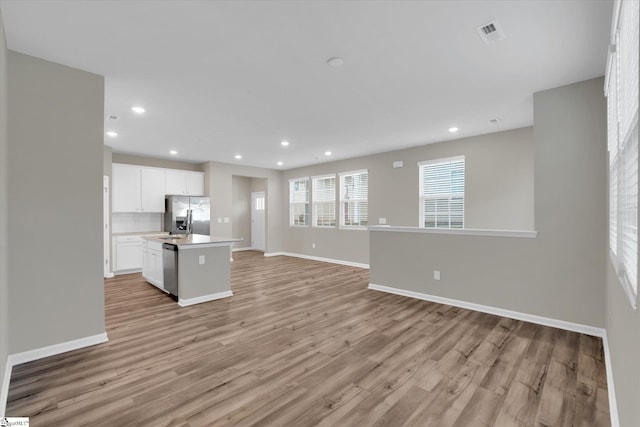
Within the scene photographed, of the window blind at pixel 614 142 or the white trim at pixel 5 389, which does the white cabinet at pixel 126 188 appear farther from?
the window blind at pixel 614 142

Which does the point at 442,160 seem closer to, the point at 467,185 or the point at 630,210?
the point at 467,185

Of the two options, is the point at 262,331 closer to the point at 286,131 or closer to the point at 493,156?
the point at 286,131

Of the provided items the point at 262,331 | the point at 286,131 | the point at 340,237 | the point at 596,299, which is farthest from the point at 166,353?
the point at 340,237

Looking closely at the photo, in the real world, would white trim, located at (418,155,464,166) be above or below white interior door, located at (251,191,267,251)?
above

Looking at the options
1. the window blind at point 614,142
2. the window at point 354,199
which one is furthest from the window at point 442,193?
the window blind at point 614,142

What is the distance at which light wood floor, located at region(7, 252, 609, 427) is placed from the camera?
1.89 meters

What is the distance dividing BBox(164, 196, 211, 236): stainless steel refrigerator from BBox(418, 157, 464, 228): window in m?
5.12

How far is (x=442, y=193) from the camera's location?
18.8 ft

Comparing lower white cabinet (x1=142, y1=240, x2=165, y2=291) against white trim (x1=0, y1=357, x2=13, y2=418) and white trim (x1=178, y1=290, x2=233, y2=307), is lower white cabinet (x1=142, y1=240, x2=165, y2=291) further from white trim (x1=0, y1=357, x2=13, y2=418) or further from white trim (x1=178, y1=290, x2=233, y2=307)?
white trim (x1=0, y1=357, x2=13, y2=418)

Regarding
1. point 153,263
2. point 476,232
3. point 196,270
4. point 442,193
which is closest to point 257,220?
point 153,263

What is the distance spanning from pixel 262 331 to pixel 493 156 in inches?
185

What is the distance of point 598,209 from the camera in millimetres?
3039

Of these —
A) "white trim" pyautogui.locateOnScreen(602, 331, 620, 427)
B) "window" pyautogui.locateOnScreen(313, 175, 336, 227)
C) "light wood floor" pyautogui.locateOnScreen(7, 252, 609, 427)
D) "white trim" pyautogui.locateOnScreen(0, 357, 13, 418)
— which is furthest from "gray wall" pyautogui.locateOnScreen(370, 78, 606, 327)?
"white trim" pyautogui.locateOnScreen(0, 357, 13, 418)

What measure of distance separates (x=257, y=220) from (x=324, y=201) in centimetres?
310
